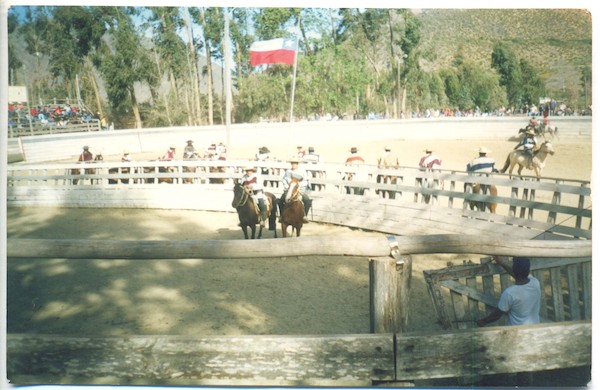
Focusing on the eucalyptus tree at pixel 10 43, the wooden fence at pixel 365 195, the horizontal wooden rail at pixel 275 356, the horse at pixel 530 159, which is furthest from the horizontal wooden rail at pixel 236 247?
the horse at pixel 530 159

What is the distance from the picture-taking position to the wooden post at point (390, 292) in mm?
2184

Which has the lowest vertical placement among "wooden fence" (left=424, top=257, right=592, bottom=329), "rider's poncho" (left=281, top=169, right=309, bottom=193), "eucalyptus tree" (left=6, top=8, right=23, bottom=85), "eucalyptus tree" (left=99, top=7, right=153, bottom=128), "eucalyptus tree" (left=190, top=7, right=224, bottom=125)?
"wooden fence" (left=424, top=257, right=592, bottom=329)

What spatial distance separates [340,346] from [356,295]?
393cm

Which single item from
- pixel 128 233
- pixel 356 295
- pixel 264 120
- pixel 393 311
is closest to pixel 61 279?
pixel 128 233

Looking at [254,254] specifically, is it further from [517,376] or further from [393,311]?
[517,376]

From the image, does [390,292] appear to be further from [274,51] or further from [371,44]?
→ [371,44]

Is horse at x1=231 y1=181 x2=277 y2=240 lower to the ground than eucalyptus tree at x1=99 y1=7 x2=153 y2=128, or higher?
lower

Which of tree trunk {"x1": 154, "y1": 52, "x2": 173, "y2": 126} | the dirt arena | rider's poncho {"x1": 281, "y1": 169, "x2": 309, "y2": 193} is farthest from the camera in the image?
tree trunk {"x1": 154, "y1": 52, "x2": 173, "y2": 126}

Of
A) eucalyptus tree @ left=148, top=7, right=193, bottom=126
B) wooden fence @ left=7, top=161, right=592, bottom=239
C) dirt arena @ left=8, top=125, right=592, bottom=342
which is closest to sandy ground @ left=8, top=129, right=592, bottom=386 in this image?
dirt arena @ left=8, top=125, right=592, bottom=342

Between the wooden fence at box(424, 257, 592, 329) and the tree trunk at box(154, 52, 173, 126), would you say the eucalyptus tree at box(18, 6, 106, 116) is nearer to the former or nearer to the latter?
the tree trunk at box(154, 52, 173, 126)

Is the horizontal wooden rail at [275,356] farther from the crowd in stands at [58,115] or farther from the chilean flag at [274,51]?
the crowd in stands at [58,115]

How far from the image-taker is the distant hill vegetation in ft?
12.8

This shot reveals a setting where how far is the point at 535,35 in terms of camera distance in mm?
7359

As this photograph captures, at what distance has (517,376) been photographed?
9.08 ft
